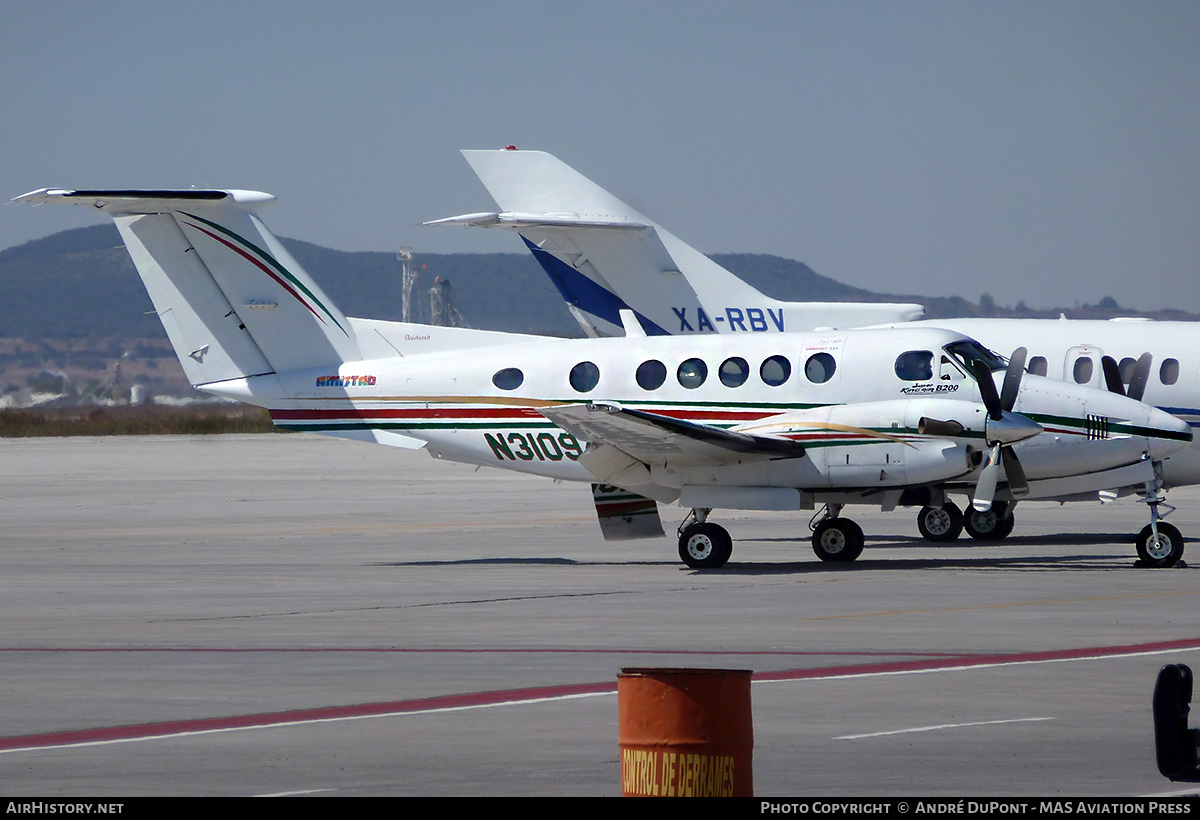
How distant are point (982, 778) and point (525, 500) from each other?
28.9 m

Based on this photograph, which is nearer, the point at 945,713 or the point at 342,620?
the point at 945,713

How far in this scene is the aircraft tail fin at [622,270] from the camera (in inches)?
1153

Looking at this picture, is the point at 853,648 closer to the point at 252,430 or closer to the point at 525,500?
the point at 525,500

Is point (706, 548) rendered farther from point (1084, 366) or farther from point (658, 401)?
point (1084, 366)

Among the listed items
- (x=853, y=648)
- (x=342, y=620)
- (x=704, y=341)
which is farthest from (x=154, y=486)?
(x=853, y=648)

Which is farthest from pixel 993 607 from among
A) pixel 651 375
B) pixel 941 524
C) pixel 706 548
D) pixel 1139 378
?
pixel 941 524

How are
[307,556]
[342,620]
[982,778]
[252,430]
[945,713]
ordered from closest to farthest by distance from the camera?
[982,778], [945,713], [342,620], [307,556], [252,430]

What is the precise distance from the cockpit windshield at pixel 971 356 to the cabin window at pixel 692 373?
3131 millimetres

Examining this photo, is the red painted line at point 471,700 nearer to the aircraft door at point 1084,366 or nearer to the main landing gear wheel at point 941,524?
the aircraft door at point 1084,366

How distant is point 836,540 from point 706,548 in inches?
82.5

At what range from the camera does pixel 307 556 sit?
76.7 ft

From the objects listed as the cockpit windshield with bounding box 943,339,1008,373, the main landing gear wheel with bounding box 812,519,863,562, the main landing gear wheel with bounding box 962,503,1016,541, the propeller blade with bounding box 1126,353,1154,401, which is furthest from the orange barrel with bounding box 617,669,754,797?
the main landing gear wheel with bounding box 962,503,1016,541
